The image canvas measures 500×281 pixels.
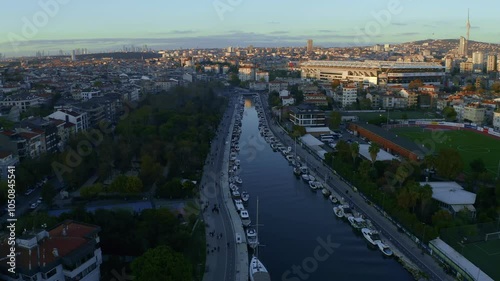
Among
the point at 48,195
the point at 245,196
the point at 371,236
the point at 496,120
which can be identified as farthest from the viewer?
the point at 496,120

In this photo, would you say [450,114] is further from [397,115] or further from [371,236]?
[371,236]

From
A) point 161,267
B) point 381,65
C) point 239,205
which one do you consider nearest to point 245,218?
point 239,205

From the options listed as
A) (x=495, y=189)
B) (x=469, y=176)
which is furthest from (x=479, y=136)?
(x=495, y=189)

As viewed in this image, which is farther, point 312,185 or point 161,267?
point 312,185

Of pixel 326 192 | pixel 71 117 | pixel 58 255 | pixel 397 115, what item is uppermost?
pixel 71 117

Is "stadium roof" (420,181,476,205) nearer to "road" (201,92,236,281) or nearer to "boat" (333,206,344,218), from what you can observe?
"boat" (333,206,344,218)

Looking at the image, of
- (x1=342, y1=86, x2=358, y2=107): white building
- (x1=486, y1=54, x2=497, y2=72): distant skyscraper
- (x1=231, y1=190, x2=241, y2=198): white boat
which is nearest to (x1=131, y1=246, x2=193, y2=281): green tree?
(x1=231, y1=190, x2=241, y2=198): white boat

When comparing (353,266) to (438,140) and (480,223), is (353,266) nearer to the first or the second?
(480,223)
